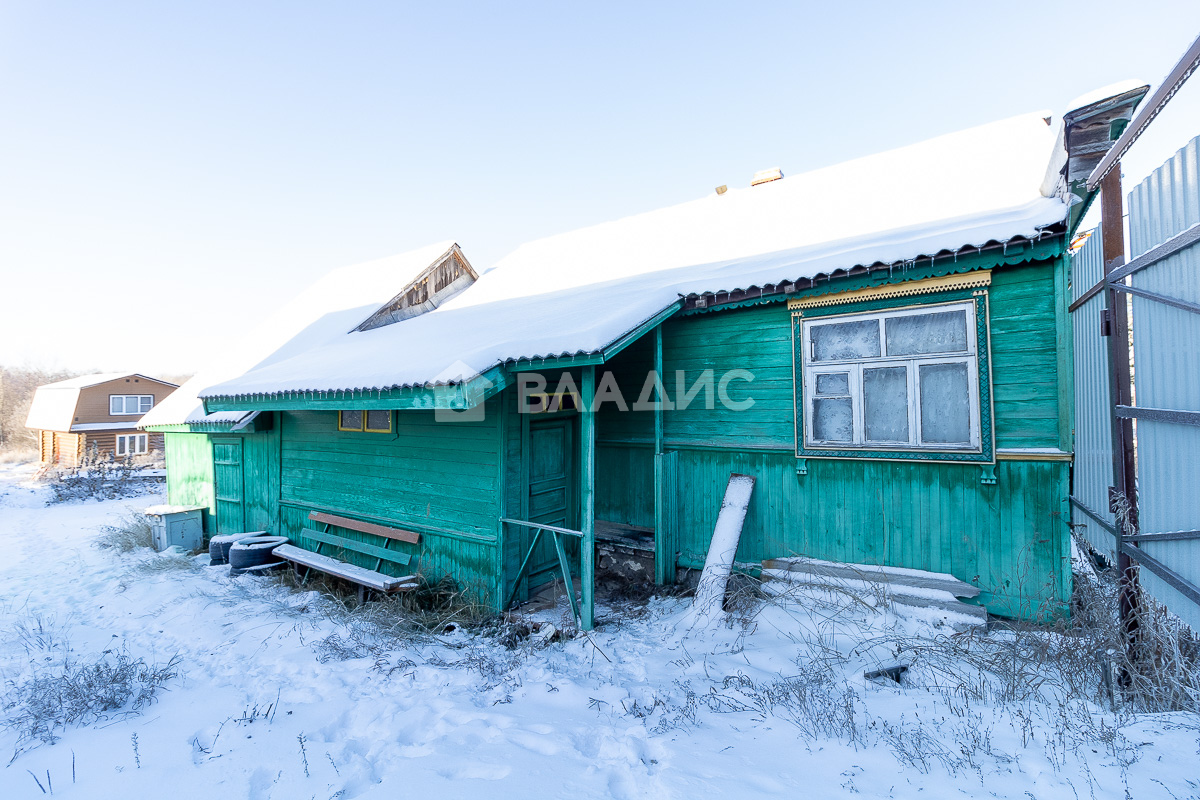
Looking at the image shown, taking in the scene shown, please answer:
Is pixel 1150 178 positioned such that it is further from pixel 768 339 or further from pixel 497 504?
pixel 497 504

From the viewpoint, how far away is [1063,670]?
11.9 feet

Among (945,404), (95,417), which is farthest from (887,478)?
(95,417)

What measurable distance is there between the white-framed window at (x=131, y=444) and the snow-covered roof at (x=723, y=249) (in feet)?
74.1

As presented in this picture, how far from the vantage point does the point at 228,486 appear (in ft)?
32.9

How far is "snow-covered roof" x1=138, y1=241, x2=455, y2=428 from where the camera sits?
36.2ft

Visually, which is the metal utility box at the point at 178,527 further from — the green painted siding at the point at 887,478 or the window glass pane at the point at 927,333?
the window glass pane at the point at 927,333

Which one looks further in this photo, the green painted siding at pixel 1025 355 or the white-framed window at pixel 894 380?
the white-framed window at pixel 894 380

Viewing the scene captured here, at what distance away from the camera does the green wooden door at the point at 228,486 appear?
32.0 ft

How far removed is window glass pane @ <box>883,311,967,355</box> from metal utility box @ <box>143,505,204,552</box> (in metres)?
11.8

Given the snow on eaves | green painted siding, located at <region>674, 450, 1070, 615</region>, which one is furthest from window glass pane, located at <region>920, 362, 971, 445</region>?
the snow on eaves

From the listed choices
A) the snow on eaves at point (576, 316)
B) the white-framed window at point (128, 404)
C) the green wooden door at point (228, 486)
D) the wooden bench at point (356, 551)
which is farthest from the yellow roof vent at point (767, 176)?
the white-framed window at point (128, 404)

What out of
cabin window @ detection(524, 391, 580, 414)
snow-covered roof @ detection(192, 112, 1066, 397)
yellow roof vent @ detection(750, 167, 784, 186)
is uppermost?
yellow roof vent @ detection(750, 167, 784, 186)

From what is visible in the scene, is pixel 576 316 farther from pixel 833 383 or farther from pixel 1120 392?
pixel 1120 392

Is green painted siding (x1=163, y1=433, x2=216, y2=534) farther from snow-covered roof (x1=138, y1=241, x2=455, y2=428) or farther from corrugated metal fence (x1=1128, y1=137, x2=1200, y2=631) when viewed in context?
corrugated metal fence (x1=1128, y1=137, x2=1200, y2=631)
